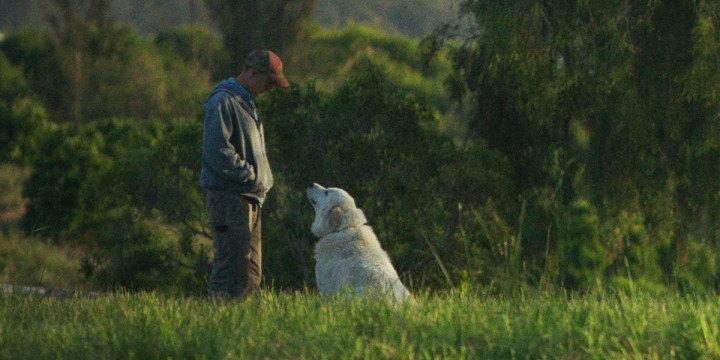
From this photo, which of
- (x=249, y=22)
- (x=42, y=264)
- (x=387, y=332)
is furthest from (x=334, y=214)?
(x=249, y=22)

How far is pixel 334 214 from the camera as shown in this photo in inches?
299

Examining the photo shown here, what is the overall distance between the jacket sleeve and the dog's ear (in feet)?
2.69

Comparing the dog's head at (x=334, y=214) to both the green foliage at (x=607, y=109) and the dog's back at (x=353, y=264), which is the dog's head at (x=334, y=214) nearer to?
the dog's back at (x=353, y=264)

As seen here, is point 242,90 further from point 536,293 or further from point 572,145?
point 572,145

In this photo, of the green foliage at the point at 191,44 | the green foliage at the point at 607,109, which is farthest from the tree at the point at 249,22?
the green foliage at the point at 607,109

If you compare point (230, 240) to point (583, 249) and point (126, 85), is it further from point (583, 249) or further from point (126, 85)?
point (126, 85)

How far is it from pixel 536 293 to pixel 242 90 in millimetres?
2508

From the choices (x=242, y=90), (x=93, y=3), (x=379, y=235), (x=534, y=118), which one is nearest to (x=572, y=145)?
(x=534, y=118)

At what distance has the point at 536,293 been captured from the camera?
20.3 ft

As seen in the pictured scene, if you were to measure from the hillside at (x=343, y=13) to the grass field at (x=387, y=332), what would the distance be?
4479 inches

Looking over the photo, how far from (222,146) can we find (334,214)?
111cm

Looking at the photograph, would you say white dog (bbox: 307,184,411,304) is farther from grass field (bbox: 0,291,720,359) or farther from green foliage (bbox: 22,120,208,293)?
green foliage (bbox: 22,120,208,293)

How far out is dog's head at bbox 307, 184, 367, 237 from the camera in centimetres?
754

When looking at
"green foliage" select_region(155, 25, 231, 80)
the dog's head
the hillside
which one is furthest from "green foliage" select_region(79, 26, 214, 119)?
the hillside
